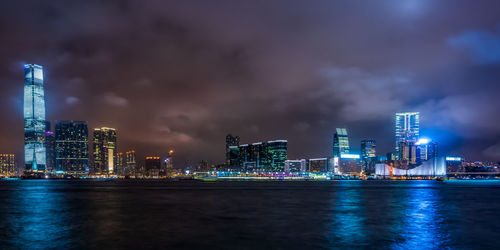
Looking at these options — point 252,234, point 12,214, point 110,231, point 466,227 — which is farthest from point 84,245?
point 466,227

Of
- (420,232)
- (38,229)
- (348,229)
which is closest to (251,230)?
(348,229)

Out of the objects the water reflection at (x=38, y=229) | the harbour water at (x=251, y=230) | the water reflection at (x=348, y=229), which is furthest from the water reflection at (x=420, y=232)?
the water reflection at (x=38, y=229)

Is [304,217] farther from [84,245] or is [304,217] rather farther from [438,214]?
[84,245]

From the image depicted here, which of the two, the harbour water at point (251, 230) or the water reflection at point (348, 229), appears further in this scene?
the water reflection at point (348, 229)

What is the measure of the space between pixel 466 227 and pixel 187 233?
26315 mm

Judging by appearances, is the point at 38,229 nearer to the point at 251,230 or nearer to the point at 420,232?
the point at 251,230

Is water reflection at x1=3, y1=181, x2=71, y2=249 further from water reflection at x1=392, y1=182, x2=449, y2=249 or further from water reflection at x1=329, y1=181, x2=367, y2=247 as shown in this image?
water reflection at x1=392, y1=182, x2=449, y2=249

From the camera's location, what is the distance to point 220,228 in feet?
117

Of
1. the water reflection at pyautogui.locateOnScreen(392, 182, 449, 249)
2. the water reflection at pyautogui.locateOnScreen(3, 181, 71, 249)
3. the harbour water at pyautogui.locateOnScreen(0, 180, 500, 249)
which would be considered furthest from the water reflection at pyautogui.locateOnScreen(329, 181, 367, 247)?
the water reflection at pyautogui.locateOnScreen(3, 181, 71, 249)

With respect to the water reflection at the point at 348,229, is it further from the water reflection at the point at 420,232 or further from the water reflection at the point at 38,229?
the water reflection at the point at 38,229

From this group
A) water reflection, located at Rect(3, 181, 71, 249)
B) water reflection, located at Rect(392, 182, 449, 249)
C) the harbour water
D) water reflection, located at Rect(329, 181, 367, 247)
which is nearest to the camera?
water reflection, located at Rect(392, 182, 449, 249)

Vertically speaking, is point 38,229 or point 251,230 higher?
point 251,230

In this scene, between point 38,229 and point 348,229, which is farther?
point 38,229

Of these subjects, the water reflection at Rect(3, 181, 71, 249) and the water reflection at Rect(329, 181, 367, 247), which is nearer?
the water reflection at Rect(329, 181, 367, 247)
